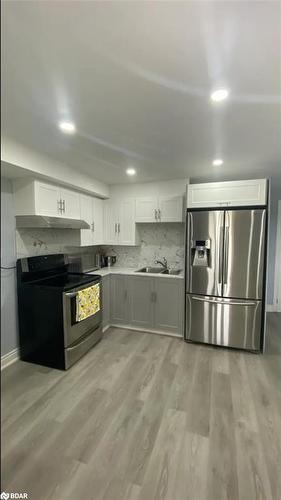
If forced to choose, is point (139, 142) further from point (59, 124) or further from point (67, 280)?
point (67, 280)

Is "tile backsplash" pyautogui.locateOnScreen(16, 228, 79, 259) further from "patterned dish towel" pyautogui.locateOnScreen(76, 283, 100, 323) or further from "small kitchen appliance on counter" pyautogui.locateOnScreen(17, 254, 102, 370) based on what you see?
"patterned dish towel" pyautogui.locateOnScreen(76, 283, 100, 323)

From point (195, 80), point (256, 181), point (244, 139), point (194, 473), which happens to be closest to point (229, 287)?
point (256, 181)

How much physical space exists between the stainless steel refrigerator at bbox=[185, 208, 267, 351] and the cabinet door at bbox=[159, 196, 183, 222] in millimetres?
476

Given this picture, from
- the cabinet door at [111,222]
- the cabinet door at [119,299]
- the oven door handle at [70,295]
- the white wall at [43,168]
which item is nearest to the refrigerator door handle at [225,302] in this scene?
the cabinet door at [119,299]

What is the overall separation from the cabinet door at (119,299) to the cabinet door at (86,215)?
2.18 ft

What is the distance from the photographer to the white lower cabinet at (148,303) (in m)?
3.12

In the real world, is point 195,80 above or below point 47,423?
above

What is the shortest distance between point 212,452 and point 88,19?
7.77ft

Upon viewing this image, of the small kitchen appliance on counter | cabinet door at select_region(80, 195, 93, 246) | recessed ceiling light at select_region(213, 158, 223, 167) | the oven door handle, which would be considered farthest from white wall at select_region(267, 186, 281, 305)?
the oven door handle

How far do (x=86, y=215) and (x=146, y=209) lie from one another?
3.02 ft

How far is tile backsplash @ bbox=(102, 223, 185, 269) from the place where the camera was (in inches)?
145

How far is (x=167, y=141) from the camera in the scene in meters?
1.82

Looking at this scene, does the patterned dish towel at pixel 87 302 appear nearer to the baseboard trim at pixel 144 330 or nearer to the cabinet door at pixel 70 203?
the baseboard trim at pixel 144 330

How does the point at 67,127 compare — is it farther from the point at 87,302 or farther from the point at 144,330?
the point at 144,330
